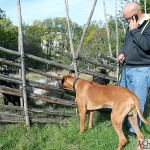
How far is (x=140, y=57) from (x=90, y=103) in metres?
1.33

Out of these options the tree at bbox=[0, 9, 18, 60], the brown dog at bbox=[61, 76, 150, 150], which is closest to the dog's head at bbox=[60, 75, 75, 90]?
the brown dog at bbox=[61, 76, 150, 150]

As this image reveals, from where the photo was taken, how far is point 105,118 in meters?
6.82

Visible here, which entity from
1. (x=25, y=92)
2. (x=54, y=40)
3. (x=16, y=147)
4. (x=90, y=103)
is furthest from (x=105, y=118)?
(x=54, y=40)

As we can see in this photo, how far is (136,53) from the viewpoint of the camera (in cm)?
537

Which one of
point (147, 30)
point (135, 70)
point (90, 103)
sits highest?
point (147, 30)

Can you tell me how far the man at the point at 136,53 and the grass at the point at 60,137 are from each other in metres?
0.47

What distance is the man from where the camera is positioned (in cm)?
506

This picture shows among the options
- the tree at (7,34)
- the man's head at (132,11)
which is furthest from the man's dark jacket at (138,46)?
the tree at (7,34)

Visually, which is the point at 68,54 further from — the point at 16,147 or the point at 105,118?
the point at 16,147

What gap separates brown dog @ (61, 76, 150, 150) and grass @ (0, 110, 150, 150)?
221mm

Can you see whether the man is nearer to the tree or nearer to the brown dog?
the brown dog

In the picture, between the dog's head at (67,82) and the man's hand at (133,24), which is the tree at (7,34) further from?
the man's hand at (133,24)

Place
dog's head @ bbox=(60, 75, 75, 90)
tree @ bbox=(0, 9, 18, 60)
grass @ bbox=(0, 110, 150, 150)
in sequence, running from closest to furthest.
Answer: grass @ bbox=(0, 110, 150, 150) → dog's head @ bbox=(60, 75, 75, 90) → tree @ bbox=(0, 9, 18, 60)

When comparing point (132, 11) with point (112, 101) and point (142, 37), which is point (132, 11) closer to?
point (142, 37)
